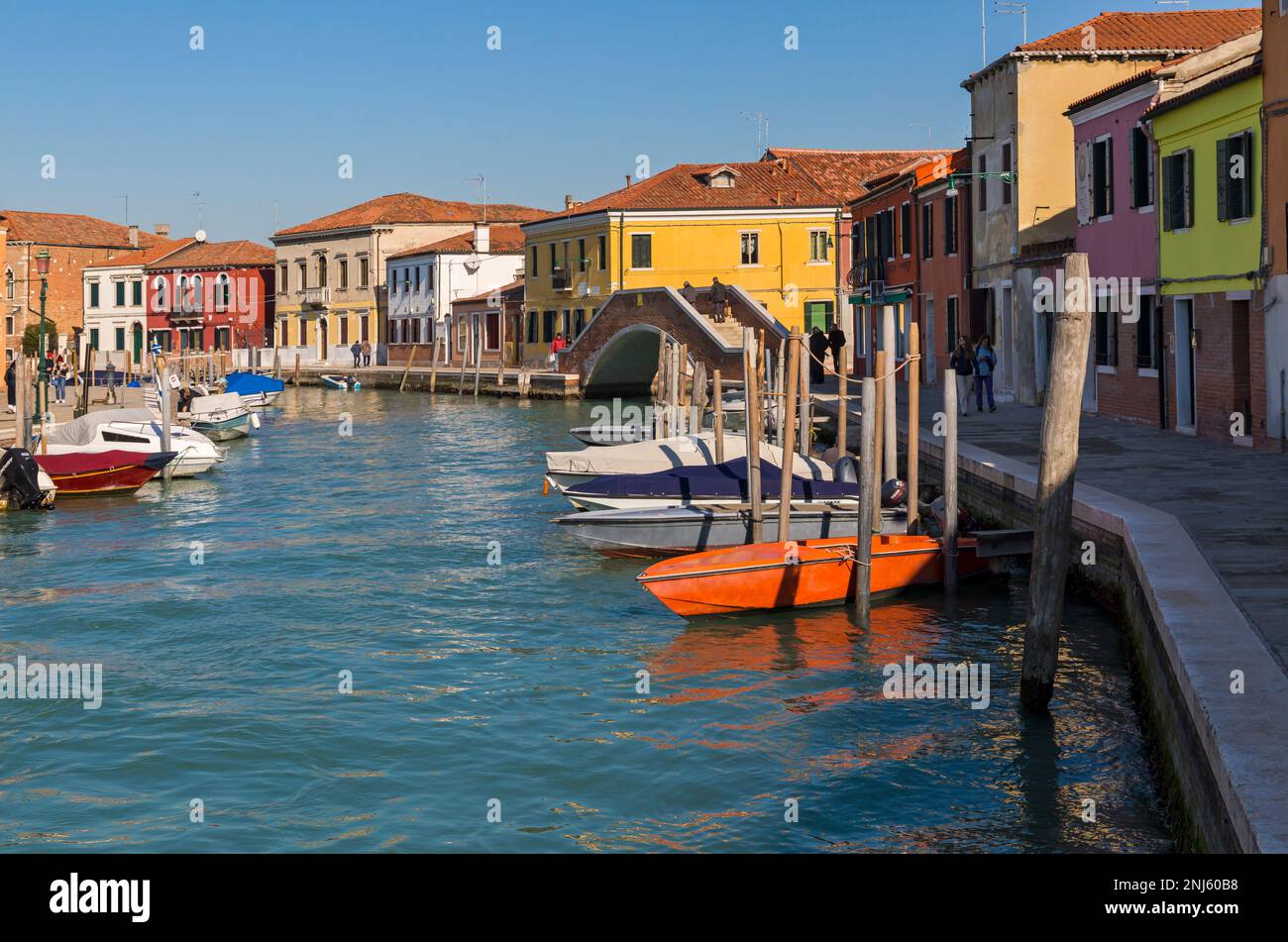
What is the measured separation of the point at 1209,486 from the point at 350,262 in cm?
6176

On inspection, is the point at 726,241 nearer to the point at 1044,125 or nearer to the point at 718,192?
the point at 718,192

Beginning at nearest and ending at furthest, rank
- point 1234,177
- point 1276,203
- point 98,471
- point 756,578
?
point 756,578
point 1276,203
point 1234,177
point 98,471

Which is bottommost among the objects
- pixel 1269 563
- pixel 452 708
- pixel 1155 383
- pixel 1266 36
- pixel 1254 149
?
pixel 452 708

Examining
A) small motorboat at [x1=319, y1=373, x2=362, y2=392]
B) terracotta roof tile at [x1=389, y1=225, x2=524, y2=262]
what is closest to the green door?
terracotta roof tile at [x1=389, y1=225, x2=524, y2=262]

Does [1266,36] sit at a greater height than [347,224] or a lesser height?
lesser

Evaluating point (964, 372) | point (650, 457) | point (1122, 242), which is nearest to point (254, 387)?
point (964, 372)

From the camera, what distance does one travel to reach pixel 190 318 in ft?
258

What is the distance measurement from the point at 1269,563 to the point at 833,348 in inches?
1002

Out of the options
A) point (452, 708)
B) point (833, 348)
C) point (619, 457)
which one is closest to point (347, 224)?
point (833, 348)

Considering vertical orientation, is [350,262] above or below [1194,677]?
above

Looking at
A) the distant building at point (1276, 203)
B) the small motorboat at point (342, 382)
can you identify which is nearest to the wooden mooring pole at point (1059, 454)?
the distant building at point (1276, 203)

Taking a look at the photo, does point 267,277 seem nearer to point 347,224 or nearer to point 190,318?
point 190,318

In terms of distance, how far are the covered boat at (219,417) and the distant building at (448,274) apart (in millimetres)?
27948

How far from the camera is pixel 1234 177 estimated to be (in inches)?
738
